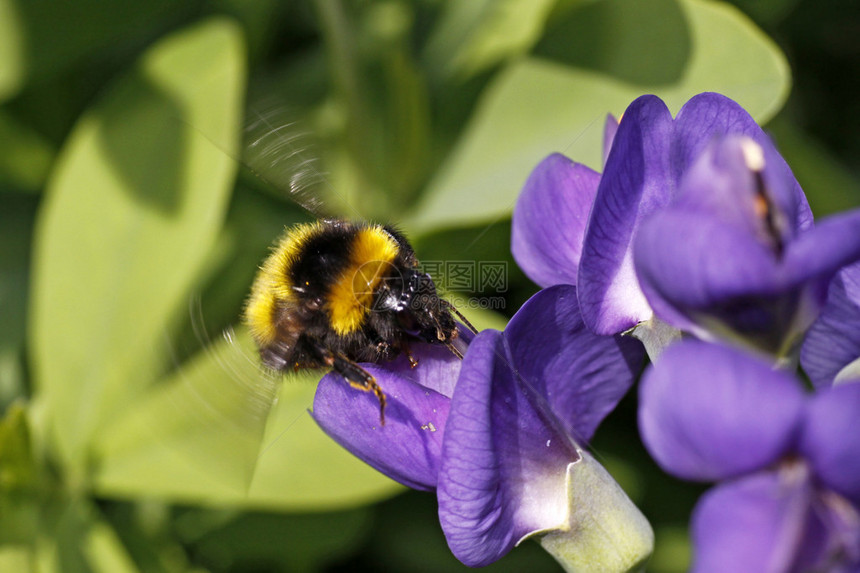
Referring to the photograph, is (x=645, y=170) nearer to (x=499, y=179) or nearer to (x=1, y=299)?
(x=499, y=179)

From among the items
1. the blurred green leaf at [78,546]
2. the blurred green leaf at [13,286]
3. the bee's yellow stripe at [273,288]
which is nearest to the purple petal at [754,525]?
the bee's yellow stripe at [273,288]

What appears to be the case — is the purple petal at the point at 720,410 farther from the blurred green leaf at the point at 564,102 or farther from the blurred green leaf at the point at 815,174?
the blurred green leaf at the point at 815,174

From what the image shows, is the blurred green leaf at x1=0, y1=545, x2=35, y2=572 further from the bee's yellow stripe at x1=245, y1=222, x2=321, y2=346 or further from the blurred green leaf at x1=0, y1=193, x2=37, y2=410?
the bee's yellow stripe at x1=245, y1=222, x2=321, y2=346

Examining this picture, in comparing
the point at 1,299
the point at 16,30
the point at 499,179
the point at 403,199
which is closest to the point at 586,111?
the point at 499,179

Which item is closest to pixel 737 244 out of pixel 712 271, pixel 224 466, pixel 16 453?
pixel 712 271

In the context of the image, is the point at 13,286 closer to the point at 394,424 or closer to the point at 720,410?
the point at 394,424

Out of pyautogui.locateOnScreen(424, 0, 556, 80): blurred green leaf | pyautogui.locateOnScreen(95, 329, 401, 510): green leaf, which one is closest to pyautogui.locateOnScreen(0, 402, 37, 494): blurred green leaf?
pyautogui.locateOnScreen(95, 329, 401, 510): green leaf
